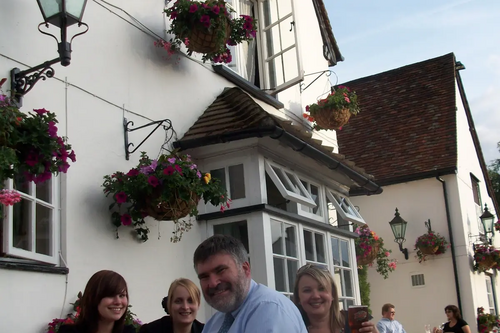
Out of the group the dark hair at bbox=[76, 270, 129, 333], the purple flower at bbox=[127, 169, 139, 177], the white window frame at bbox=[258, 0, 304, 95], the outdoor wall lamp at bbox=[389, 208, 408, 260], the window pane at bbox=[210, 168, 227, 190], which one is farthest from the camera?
the outdoor wall lamp at bbox=[389, 208, 408, 260]

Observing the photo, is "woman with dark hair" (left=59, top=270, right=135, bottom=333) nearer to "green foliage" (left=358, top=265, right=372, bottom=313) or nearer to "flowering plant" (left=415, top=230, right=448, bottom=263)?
"green foliage" (left=358, top=265, right=372, bottom=313)

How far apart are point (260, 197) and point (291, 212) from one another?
0.86 m

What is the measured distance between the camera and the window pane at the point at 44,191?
523cm

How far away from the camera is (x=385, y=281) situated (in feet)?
52.1

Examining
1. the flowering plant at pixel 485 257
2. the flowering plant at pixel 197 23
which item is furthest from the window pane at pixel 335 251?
the flowering plant at pixel 485 257

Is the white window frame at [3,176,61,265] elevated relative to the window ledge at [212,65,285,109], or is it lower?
lower

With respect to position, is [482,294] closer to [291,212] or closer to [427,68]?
[427,68]

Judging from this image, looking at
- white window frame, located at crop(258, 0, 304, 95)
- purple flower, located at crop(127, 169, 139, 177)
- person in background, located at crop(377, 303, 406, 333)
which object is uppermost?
white window frame, located at crop(258, 0, 304, 95)

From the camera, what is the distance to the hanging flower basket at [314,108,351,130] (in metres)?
9.82

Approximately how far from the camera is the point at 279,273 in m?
7.50

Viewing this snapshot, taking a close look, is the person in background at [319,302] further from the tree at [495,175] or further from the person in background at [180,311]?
the tree at [495,175]

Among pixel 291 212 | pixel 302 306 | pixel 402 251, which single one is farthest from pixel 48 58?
pixel 402 251

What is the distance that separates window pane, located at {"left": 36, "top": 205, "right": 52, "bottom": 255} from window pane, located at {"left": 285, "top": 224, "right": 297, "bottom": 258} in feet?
10.1

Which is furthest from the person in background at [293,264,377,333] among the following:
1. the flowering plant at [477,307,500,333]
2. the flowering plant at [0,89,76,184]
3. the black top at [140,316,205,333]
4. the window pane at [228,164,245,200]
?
the flowering plant at [477,307,500,333]
